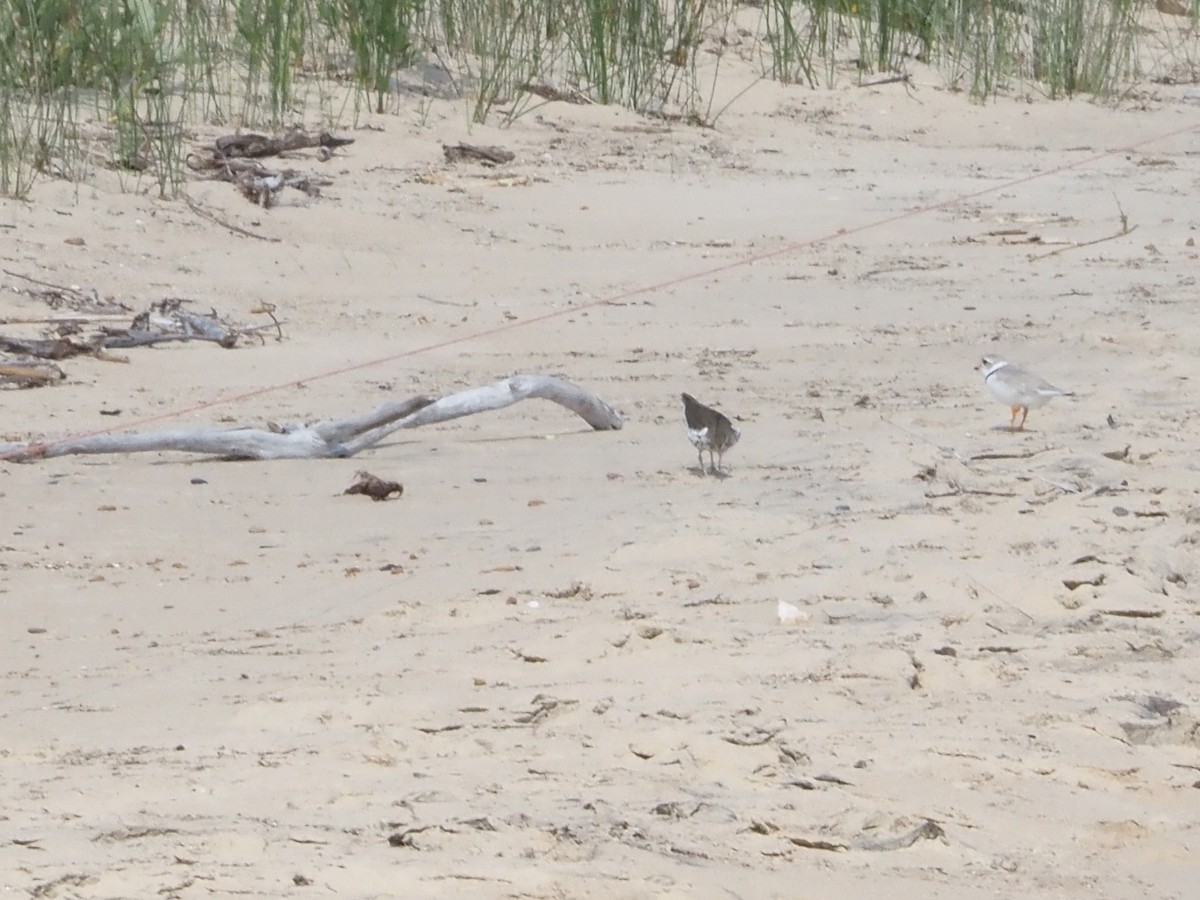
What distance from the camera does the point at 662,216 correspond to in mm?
7941

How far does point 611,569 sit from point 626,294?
3.23 m

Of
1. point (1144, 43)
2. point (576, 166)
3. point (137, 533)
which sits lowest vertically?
point (137, 533)

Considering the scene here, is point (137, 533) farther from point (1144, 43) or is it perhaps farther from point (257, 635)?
point (1144, 43)

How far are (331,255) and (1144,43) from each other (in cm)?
718

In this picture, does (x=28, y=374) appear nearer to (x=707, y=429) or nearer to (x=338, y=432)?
(x=338, y=432)

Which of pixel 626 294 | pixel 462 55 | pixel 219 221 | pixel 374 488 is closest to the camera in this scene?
pixel 374 488

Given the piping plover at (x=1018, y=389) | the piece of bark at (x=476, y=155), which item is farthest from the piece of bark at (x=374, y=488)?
the piece of bark at (x=476, y=155)

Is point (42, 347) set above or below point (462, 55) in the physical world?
below

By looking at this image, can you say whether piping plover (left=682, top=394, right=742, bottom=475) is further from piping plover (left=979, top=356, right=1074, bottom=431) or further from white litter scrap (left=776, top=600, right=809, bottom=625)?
white litter scrap (left=776, top=600, right=809, bottom=625)

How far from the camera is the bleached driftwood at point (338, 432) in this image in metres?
4.55

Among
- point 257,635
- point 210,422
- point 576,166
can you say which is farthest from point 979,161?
point 257,635

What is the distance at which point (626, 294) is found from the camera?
22.4 ft

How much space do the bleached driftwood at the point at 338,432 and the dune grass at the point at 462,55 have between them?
2727mm

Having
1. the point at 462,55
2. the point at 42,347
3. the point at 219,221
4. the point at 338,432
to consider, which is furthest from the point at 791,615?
the point at 462,55
